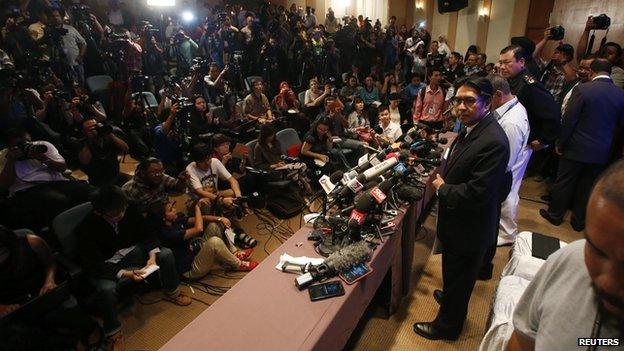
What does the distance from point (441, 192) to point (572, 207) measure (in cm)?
300

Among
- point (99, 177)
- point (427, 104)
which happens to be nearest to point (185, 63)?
point (99, 177)

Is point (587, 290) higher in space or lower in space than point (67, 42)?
lower

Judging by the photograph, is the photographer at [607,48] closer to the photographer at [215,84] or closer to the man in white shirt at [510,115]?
the man in white shirt at [510,115]

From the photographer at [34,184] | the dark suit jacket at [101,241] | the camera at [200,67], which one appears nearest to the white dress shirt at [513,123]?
the dark suit jacket at [101,241]

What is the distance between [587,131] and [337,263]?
299 cm

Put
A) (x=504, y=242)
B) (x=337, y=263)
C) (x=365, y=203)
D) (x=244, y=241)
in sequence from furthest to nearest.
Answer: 1. (x=244, y=241)
2. (x=504, y=242)
3. (x=365, y=203)
4. (x=337, y=263)

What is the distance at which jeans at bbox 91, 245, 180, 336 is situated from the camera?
90.0 inches

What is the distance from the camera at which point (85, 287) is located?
236 centimetres

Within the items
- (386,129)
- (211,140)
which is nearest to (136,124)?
(211,140)

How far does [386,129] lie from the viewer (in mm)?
4902

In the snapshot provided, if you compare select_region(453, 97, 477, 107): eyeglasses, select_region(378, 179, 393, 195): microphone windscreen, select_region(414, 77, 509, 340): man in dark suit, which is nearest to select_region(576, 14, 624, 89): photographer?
select_region(414, 77, 509, 340): man in dark suit

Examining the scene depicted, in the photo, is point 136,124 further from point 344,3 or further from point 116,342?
point 344,3

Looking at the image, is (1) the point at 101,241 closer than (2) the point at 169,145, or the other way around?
(1) the point at 101,241

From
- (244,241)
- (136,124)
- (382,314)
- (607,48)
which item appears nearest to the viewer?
(382,314)
